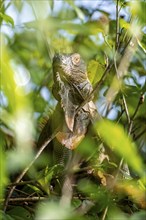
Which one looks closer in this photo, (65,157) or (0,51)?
(0,51)

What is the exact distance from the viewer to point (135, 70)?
4211 millimetres

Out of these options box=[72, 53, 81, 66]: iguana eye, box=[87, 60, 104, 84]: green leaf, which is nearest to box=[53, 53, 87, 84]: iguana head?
box=[72, 53, 81, 66]: iguana eye

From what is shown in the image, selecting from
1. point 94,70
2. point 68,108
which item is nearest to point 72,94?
point 68,108

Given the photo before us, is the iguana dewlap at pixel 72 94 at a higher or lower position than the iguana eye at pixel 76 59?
lower

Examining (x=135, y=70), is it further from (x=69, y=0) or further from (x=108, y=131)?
(x=108, y=131)

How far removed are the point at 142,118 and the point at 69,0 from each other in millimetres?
1296

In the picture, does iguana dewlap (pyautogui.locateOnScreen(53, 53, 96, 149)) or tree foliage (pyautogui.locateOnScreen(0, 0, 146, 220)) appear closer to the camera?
tree foliage (pyautogui.locateOnScreen(0, 0, 146, 220))

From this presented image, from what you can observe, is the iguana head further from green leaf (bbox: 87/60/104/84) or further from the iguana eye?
green leaf (bbox: 87/60/104/84)

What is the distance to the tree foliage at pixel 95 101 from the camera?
1.29 m

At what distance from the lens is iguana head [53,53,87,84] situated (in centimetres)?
335

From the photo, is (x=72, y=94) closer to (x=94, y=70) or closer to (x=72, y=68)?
(x=72, y=68)

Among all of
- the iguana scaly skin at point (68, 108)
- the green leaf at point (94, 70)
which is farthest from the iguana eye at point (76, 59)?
the green leaf at point (94, 70)

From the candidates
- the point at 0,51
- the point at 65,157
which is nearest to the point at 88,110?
the point at 65,157

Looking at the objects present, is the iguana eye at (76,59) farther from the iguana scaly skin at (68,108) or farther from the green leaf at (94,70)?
the green leaf at (94,70)
